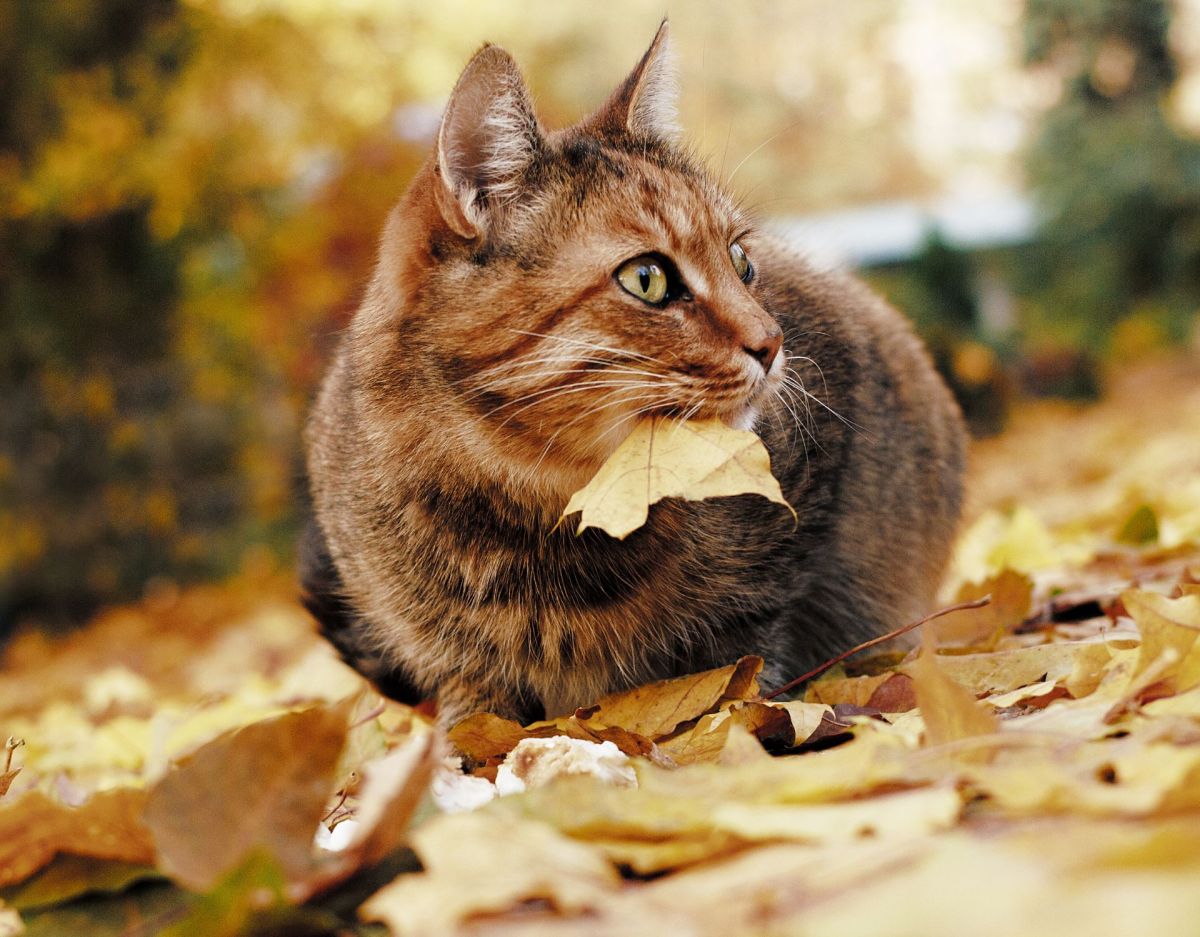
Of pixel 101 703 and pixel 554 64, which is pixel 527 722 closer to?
pixel 101 703

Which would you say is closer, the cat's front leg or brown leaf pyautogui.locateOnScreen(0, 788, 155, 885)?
brown leaf pyautogui.locateOnScreen(0, 788, 155, 885)

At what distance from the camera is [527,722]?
2.47m

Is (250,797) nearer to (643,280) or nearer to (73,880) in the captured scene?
(73,880)

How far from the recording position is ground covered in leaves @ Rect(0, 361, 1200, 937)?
1017 millimetres

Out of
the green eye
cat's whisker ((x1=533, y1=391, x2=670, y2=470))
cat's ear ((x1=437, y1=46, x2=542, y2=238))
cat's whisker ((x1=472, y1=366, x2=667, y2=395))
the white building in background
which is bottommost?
the white building in background

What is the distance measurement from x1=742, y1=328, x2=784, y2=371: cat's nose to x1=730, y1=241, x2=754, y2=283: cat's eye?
308 millimetres

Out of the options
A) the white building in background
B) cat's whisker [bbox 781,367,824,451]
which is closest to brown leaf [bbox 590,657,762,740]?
cat's whisker [bbox 781,367,824,451]

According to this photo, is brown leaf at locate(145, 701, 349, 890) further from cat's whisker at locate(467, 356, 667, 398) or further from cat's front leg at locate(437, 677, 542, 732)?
cat's front leg at locate(437, 677, 542, 732)

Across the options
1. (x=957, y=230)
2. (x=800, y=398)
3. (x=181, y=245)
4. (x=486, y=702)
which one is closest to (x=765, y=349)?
(x=800, y=398)

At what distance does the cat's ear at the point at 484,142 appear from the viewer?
2191mm

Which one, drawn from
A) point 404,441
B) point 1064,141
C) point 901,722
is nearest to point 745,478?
point 901,722

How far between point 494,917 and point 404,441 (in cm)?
133

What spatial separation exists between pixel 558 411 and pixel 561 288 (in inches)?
9.3

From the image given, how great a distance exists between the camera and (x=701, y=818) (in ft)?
4.36
